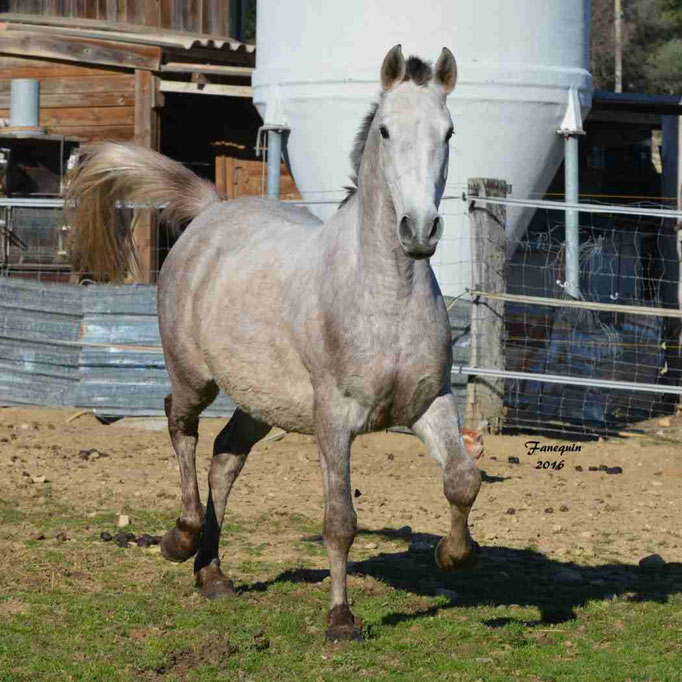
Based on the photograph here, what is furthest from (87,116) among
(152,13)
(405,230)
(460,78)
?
(405,230)

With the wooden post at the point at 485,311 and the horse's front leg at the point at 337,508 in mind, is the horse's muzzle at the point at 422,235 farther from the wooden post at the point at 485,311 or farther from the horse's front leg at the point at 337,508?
the wooden post at the point at 485,311

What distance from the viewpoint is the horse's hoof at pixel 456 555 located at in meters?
5.41

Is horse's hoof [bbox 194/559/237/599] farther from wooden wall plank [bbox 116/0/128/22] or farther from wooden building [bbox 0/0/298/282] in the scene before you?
wooden wall plank [bbox 116/0/128/22]

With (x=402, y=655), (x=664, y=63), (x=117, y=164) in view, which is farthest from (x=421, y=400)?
(x=664, y=63)

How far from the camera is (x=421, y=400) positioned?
5.35m

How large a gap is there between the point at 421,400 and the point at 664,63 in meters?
39.1

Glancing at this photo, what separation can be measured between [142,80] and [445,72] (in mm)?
11995

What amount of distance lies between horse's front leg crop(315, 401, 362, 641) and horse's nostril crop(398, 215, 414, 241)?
3.12ft

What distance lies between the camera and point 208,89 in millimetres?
16156

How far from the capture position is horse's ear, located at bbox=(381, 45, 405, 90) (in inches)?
197

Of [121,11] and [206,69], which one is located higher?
[121,11]

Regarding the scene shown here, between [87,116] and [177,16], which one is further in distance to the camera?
[177,16]

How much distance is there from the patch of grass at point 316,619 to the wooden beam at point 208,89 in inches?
372

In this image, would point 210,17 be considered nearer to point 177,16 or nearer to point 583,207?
point 177,16
